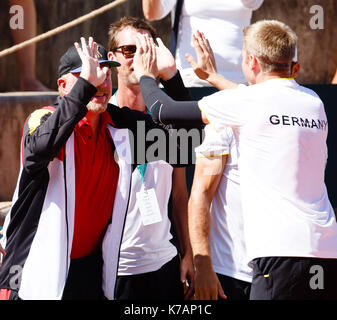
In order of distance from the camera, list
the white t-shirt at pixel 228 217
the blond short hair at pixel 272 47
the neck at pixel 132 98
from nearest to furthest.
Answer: the blond short hair at pixel 272 47, the white t-shirt at pixel 228 217, the neck at pixel 132 98

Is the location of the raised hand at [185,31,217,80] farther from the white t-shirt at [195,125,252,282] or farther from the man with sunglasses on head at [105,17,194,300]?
the white t-shirt at [195,125,252,282]

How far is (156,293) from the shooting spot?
3225 mm

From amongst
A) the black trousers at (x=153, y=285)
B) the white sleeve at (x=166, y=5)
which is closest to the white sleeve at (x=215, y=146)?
the black trousers at (x=153, y=285)

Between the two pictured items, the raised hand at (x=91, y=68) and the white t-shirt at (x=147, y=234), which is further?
the white t-shirt at (x=147, y=234)

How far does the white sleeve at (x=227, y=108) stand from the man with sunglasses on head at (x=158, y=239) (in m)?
0.38

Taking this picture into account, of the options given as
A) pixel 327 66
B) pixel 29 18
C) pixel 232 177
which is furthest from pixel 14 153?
pixel 327 66

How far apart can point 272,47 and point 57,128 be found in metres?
0.92

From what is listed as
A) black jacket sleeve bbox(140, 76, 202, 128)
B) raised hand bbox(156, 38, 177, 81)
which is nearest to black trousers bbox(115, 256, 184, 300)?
black jacket sleeve bbox(140, 76, 202, 128)

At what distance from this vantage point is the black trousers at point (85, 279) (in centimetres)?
289

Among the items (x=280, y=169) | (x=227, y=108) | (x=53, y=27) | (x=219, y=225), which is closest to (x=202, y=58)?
(x=227, y=108)

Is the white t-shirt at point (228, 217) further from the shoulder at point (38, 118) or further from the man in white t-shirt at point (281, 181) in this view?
the shoulder at point (38, 118)

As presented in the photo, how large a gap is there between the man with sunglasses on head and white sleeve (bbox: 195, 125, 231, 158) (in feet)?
0.64
